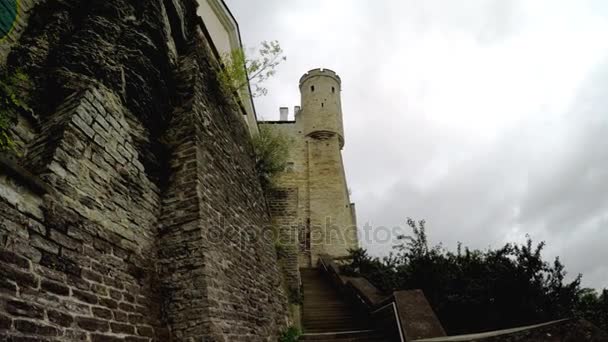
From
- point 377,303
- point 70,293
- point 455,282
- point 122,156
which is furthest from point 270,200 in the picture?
point 70,293

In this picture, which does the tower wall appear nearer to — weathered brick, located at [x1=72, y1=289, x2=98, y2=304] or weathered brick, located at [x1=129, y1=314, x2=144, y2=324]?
weathered brick, located at [x1=129, y1=314, x2=144, y2=324]

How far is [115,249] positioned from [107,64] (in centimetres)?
238

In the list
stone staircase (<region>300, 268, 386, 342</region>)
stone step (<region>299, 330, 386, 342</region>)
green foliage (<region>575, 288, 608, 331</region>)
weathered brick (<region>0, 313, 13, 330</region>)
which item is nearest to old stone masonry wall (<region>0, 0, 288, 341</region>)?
weathered brick (<region>0, 313, 13, 330</region>)

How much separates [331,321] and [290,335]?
6.90 ft

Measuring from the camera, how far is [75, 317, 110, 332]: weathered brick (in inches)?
102

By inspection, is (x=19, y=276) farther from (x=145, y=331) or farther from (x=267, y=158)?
(x=267, y=158)

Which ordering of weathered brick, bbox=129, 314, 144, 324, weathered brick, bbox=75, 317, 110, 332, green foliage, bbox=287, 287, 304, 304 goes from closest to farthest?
weathered brick, bbox=75, 317, 110, 332 → weathered brick, bbox=129, 314, 144, 324 → green foliage, bbox=287, 287, 304, 304

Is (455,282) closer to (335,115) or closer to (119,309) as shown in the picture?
(119,309)

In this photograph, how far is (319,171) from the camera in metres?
20.6

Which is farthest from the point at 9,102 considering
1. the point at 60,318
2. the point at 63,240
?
the point at 60,318

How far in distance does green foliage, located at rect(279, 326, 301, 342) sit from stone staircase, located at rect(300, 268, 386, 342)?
0.26 m

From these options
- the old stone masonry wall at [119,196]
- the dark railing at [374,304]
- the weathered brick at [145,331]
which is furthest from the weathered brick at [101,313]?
the dark railing at [374,304]

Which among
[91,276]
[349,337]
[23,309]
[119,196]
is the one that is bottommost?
[349,337]

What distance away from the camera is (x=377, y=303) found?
707 centimetres
